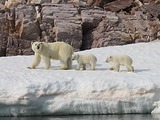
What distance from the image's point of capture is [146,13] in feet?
111

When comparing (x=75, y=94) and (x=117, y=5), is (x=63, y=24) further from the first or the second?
(x=75, y=94)

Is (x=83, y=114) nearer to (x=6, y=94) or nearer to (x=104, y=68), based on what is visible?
(x=6, y=94)

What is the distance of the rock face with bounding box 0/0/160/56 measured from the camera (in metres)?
30.1

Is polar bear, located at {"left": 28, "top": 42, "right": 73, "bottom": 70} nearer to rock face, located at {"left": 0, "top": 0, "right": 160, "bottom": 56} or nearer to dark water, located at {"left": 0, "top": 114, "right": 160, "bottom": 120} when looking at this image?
dark water, located at {"left": 0, "top": 114, "right": 160, "bottom": 120}

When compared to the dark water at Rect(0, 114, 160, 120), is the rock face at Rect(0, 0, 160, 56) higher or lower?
higher

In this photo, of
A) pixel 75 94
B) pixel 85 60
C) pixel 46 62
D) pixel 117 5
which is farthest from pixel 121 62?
pixel 117 5

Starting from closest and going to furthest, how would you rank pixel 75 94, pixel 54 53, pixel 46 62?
pixel 75 94 → pixel 46 62 → pixel 54 53

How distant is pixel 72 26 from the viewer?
98.5ft

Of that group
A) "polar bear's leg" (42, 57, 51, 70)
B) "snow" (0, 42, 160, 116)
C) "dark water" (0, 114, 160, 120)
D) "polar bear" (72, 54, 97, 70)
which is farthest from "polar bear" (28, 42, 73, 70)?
"dark water" (0, 114, 160, 120)

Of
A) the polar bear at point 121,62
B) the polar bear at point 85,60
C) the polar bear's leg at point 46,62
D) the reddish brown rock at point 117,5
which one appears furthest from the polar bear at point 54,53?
the reddish brown rock at point 117,5

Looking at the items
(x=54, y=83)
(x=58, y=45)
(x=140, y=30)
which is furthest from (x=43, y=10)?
(x=54, y=83)

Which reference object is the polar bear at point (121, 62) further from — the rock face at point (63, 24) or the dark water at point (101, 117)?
the rock face at point (63, 24)

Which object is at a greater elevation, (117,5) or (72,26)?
(117,5)

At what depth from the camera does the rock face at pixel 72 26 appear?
1184 inches
